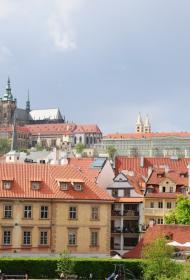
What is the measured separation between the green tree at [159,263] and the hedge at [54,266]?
11.3 ft

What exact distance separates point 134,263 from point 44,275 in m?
6.87

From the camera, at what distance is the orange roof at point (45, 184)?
69988 mm

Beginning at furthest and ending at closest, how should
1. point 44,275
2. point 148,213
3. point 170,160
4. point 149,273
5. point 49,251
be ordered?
point 170,160
point 148,213
point 49,251
point 44,275
point 149,273

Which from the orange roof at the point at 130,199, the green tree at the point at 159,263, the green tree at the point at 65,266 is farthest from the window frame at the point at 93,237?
the orange roof at the point at 130,199

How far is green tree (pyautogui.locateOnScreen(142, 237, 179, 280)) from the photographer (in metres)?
54.3

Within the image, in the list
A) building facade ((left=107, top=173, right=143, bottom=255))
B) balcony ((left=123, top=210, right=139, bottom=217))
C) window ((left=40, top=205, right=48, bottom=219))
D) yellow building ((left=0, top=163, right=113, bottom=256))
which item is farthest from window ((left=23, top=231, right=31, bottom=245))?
balcony ((left=123, top=210, right=139, bottom=217))

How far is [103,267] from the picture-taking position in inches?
2393

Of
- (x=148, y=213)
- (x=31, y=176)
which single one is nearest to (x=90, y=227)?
(x=31, y=176)

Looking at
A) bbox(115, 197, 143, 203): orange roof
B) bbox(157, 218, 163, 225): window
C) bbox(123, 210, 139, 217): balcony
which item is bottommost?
bbox(157, 218, 163, 225): window

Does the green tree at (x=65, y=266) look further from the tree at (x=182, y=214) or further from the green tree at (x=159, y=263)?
the tree at (x=182, y=214)

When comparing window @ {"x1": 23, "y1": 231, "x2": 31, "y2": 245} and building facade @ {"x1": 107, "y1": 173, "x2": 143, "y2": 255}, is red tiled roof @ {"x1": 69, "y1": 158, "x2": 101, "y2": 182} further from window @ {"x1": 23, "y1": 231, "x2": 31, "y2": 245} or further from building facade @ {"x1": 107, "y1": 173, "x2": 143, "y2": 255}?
window @ {"x1": 23, "y1": 231, "x2": 31, "y2": 245}

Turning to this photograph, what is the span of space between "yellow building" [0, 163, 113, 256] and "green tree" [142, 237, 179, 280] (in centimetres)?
1452

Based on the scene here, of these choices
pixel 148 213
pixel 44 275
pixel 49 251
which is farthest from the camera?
pixel 148 213

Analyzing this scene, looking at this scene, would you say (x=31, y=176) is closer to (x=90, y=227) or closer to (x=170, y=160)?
(x=90, y=227)
